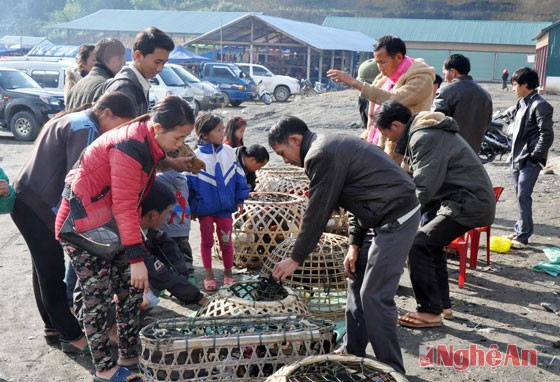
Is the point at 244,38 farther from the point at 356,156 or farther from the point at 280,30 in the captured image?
the point at 356,156

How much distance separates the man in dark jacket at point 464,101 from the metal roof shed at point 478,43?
41167mm

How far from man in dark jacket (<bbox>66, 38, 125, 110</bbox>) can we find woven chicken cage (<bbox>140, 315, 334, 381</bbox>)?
2192 mm

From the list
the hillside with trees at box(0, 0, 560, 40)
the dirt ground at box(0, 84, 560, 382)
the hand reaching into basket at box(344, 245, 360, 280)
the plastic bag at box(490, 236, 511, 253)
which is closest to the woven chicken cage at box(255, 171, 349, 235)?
the dirt ground at box(0, 84, 560, 382)

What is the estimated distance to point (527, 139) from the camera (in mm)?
7012

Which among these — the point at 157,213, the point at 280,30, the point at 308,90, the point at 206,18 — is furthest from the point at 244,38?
the point at 157,213

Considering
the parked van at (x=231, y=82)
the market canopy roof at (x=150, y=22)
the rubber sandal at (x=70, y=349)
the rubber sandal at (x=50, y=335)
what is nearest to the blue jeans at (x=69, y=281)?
the rubber sandal at (x=50, y=335)

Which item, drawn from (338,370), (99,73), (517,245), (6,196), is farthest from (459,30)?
(338,370)

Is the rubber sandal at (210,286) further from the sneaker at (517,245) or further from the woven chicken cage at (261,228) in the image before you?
the sneaker at (517,245)

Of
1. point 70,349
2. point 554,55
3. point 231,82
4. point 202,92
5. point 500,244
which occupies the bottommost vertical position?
point 70,349

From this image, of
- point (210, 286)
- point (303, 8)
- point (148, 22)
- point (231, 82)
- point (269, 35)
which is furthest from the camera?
point (303, 8)

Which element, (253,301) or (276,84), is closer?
(253,301)

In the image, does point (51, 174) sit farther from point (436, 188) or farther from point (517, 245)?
point (517, 245)

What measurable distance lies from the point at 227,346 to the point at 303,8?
6928 centimetres

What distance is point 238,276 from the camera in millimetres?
6023
